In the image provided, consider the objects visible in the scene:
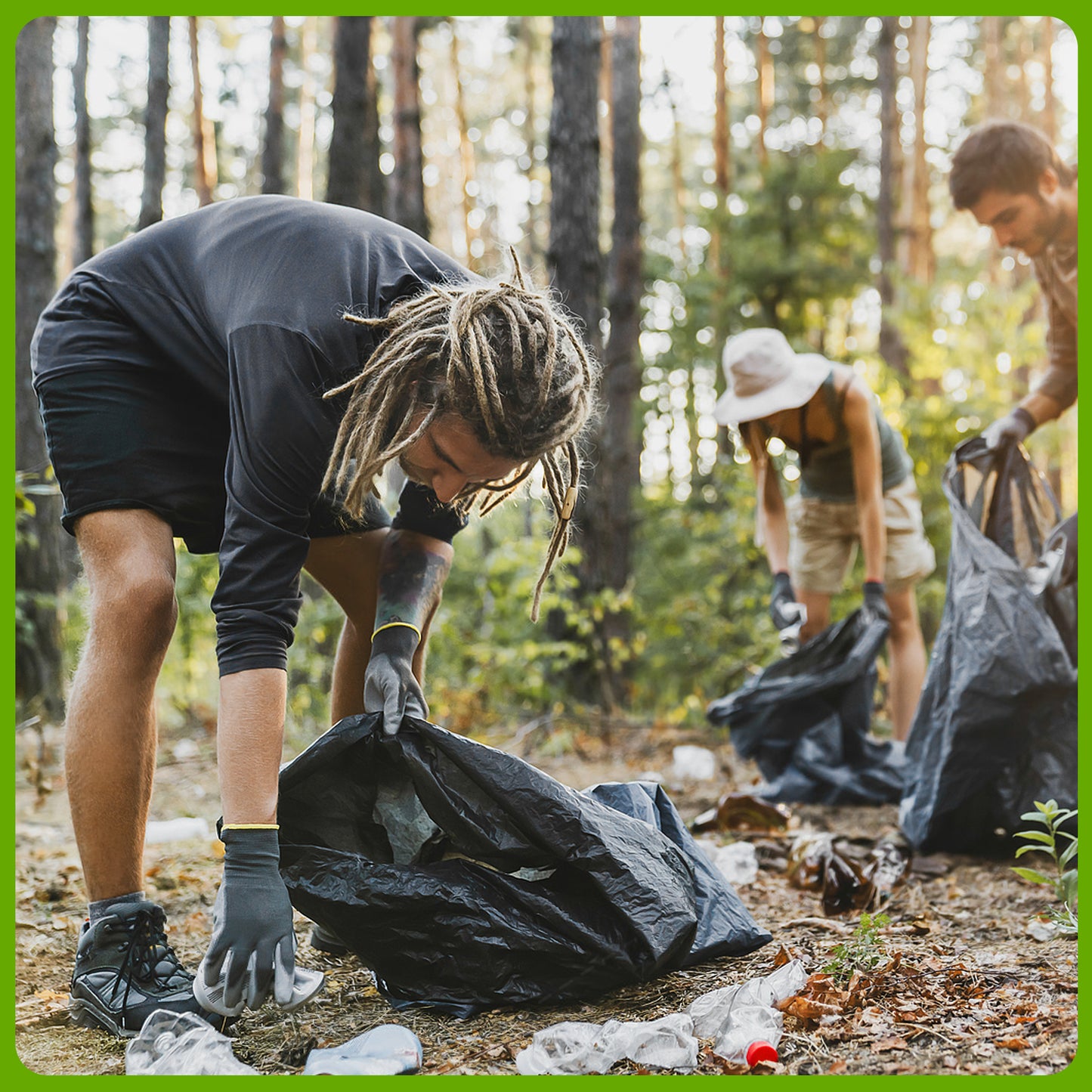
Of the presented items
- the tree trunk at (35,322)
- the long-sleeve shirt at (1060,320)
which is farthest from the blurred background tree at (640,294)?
the long-sleeve shirt at (1060,320)

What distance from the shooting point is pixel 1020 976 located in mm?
1814

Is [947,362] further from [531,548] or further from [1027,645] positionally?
[1027,645]

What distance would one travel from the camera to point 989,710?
2729mm

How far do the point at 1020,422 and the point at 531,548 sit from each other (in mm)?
2600

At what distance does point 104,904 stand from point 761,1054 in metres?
1.18

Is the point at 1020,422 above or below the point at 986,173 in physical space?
below

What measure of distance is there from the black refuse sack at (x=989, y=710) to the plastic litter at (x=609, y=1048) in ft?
5.06

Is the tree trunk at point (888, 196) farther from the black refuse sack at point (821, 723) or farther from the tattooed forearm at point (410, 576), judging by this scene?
the tattooed forearm at point (410, 576)

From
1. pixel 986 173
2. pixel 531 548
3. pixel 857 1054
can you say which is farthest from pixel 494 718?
pixel 857 1054

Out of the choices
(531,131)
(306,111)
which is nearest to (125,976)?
(306,111)

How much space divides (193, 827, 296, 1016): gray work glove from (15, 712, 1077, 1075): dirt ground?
0.42 feet

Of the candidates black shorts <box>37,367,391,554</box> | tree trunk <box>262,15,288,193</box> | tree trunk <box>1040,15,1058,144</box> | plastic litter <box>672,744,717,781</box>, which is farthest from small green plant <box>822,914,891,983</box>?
tree trunk <box>1040,15,1058,144</box>

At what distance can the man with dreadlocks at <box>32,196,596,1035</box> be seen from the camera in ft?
5.19

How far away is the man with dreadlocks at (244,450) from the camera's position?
5.19 ft
